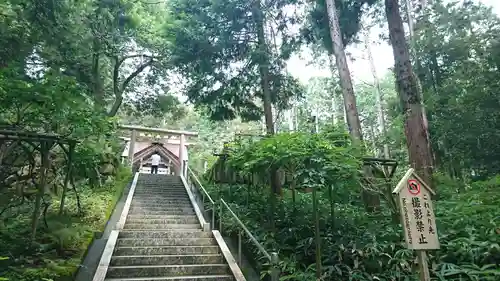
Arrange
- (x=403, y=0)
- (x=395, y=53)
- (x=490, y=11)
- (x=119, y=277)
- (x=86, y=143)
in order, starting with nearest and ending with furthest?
(x=119, y=277) → (x=86, y=143) → (x=395, y=53) → (x=490, y=11) → (x=403, y=0)

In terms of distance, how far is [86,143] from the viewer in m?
6.64

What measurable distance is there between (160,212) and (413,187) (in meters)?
6.86

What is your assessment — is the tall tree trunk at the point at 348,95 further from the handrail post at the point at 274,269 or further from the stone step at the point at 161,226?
the stone step at the point at 161,226

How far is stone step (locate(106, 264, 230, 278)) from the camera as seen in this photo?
510 centimetres

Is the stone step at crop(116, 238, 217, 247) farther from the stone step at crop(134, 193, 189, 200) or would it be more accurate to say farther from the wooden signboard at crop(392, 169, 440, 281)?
the wooden signboard at crop(392, 169, 440, 281)

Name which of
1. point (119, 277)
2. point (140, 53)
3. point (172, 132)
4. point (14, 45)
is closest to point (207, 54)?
point (14, 45)

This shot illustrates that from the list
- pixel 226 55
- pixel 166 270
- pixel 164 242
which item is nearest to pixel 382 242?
pixel 166 270

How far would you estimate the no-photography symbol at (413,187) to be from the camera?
3439mm

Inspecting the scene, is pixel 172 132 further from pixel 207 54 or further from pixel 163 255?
pixel 163 255

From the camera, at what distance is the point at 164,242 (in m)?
6.36

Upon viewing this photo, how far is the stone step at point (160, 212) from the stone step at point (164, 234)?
5.47 feet

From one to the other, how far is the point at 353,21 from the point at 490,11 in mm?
6359

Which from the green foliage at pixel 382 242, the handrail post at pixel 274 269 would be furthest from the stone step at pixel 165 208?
the handrail post at pixel 274 269

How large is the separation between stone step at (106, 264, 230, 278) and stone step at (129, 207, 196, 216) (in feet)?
10.8
